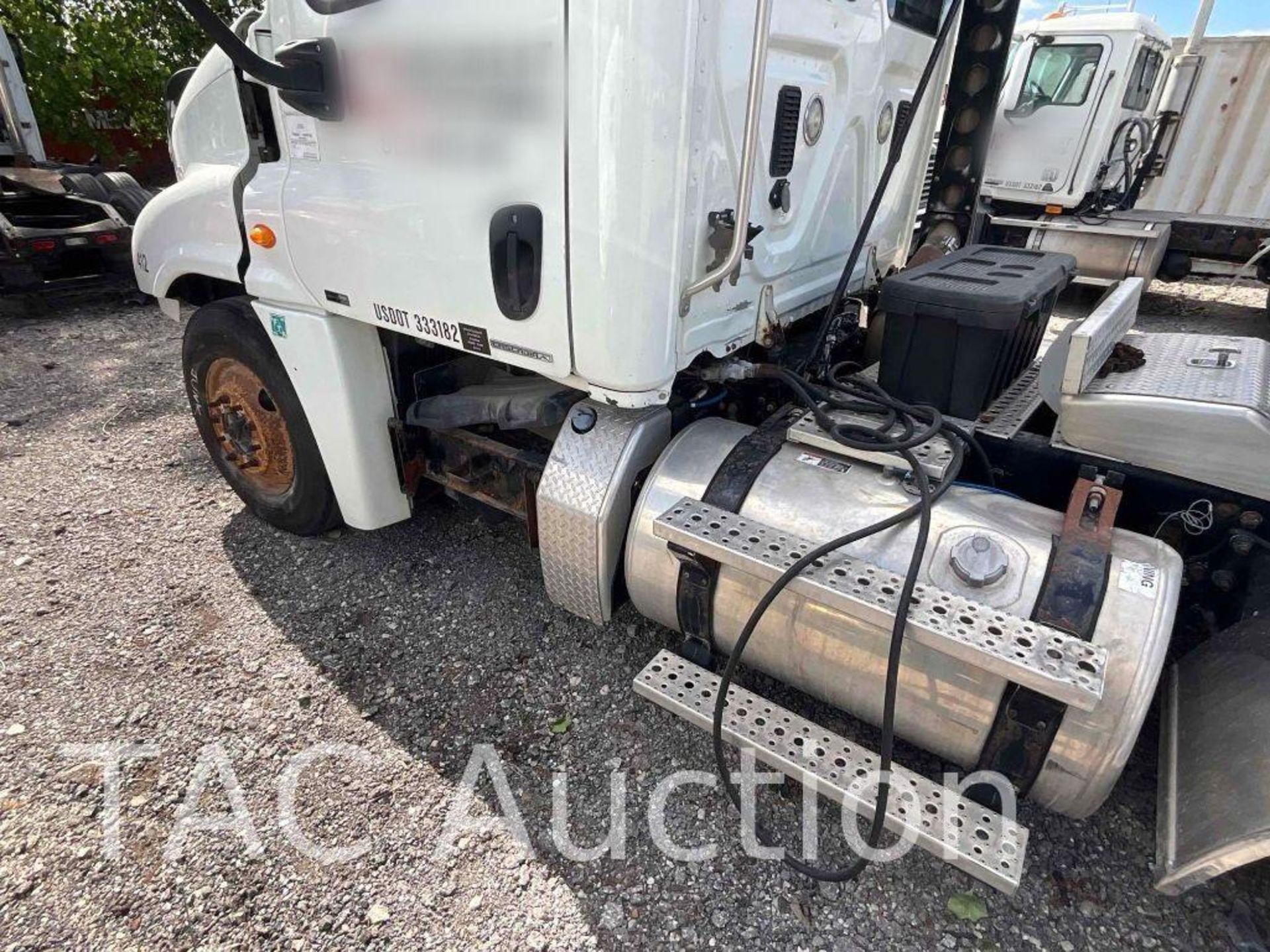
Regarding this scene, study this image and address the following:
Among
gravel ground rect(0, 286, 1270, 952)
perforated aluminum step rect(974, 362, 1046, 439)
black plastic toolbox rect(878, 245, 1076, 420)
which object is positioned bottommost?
gravel ground rect(0, 286, 1270, 952)

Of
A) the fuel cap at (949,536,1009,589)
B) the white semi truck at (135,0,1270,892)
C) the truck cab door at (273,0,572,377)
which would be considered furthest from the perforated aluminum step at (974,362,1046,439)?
the truck cab door at (273,0,572,377)

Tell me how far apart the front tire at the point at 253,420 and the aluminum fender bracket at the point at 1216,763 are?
118 inches

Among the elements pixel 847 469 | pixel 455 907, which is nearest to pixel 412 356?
pixel 847 469

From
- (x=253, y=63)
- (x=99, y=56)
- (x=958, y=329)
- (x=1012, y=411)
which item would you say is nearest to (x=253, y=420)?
(x=253, y=63)

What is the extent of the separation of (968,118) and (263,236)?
299cm

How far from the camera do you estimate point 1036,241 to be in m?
7.99

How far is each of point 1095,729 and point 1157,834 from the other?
374mm

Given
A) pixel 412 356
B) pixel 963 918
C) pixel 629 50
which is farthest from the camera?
pixel 412 356

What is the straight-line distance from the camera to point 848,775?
182 centimetres

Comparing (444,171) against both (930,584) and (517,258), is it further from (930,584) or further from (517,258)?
(930,584)

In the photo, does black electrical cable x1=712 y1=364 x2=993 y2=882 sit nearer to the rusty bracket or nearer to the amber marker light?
the rusty bracket

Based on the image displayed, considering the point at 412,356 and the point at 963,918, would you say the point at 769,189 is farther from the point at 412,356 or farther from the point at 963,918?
the point at 963,918

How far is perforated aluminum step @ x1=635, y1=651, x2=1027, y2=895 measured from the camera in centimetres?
164

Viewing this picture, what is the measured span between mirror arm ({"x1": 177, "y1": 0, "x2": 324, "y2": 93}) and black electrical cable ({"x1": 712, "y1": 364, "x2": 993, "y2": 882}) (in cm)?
160
